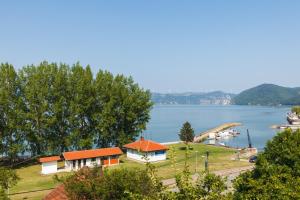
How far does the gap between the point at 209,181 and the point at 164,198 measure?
1.89 m

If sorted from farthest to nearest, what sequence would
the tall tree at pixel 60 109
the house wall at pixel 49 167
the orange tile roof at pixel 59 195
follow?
the tall tree at pixel 60 109
the house wall at pixel 49 167
the orange tile roof at pixel 59 195

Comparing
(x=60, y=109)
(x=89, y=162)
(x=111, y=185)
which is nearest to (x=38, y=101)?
(x=60, y=109)

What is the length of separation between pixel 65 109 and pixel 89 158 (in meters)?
10.8

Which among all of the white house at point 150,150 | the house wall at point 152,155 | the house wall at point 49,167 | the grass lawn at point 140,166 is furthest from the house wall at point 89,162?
the white house at point 150,150

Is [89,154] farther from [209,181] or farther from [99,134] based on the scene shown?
[209,181]

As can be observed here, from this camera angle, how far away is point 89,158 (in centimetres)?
5312

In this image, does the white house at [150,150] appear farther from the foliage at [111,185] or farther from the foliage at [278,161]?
the foliage at [111,185]

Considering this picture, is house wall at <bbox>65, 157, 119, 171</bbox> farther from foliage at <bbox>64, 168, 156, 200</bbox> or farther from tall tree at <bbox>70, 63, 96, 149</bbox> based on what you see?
foliage at <bbox>64, 168, 156, 200</bbox>

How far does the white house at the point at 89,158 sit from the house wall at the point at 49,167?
1.97 m

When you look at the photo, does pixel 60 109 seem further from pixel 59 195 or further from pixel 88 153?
pixel 59 195

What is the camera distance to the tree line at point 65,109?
178 ft

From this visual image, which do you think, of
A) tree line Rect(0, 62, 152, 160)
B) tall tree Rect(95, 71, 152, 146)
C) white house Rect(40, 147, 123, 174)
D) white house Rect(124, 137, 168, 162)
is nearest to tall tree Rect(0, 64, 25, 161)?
tree line Rect(0, 62, 152, 160)

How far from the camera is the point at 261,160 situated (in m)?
26.4

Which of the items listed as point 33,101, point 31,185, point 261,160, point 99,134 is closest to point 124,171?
point 261,160
